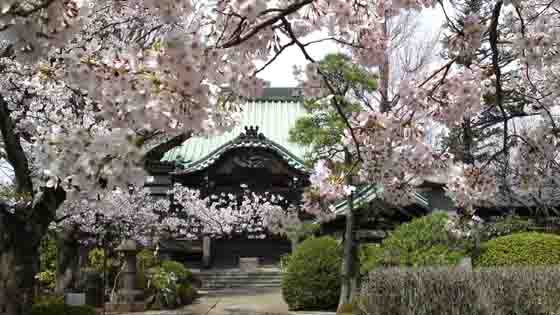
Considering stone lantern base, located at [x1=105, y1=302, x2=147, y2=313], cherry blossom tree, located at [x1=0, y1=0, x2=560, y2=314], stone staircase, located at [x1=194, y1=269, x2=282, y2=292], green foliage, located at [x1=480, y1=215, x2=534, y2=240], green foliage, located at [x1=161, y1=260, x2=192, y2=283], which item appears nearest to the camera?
cherry blossom tree, located at [x1=0, y1=0, x2=560, y2=314]

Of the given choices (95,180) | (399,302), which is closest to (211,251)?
A: (399,302)

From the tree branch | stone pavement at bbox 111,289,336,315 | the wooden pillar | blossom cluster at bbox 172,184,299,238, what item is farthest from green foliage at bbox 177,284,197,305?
the tree branch

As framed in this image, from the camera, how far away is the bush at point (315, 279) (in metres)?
12.6

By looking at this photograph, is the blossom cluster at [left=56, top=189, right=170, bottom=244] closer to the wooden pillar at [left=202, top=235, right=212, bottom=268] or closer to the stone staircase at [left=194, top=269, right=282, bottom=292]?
the stone staircase at [left=194, top=269, right=282, bottom=292]

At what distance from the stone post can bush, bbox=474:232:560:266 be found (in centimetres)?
781

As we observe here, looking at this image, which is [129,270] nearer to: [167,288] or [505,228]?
[167,288]

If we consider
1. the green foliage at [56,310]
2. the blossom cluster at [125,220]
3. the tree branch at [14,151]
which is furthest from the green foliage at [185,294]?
the tree branch at [14,151]

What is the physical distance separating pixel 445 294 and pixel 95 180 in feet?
16.8

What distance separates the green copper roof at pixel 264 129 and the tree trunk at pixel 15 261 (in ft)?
47.5

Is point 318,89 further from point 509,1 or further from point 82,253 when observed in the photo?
point 82,253

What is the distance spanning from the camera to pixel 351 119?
4.84 meters

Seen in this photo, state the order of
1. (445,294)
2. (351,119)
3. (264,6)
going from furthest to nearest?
(445,294) < (351,119) < (264,6)

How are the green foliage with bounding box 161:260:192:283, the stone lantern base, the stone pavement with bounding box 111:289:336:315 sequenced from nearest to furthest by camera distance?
the stone pavement with bounding box 111:289:336:315, the stone lantern base, the green foliage with bounding box 161:260:192:283

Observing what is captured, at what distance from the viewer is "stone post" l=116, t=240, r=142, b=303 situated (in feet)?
44.4
